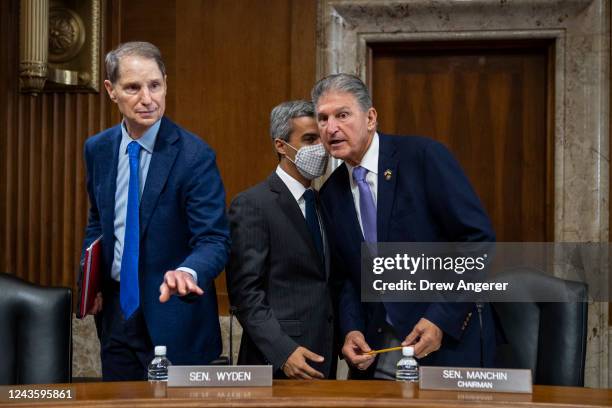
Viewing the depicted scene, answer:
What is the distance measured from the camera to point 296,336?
2.79m

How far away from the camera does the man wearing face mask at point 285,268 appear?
2.72 m

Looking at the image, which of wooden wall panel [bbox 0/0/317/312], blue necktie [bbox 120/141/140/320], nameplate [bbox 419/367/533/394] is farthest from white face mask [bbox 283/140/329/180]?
wooden wall panel [bbox 0/0/317/312]

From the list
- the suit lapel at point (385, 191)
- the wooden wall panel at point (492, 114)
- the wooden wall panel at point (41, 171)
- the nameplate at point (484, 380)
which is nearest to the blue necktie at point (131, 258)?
the suit lapel at point (385, 191)

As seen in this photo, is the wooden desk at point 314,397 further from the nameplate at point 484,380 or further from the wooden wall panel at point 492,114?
the wooden wall panel at point 492,114

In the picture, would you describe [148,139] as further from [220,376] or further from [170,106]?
[170,106]

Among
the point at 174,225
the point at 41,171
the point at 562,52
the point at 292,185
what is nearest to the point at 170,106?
the point at 41,171

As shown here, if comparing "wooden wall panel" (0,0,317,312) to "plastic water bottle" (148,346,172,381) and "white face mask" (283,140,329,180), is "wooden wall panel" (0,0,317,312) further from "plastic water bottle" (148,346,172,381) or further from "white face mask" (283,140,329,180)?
"plastic water bottle" (148,346,172,381)

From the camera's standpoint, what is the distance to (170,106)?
4.43 meters

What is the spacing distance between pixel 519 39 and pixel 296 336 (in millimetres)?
2068

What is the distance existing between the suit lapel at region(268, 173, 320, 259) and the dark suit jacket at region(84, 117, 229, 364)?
266 millimetres

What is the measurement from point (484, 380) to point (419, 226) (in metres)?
0.72

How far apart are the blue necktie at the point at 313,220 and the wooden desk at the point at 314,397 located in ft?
2.59

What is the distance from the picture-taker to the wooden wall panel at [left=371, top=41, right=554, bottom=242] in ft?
14.3

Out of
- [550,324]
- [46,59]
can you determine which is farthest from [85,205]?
[550,324]
